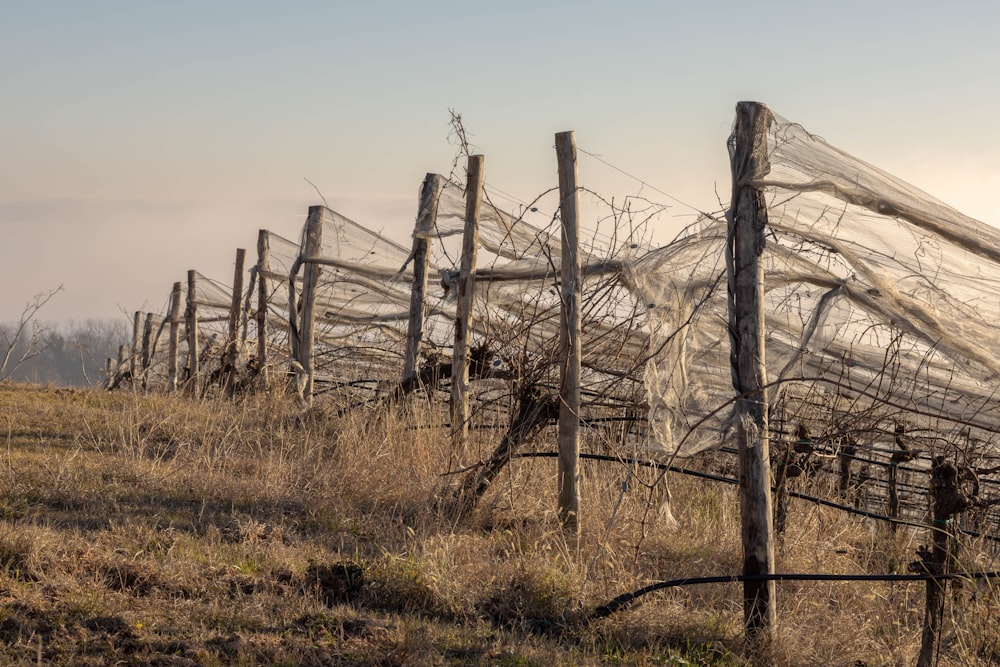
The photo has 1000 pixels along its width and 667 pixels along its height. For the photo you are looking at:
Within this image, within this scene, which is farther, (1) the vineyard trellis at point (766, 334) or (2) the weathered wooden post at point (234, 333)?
(2) the weathered wooden post at point (234, 333)

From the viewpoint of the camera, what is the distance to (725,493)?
6293 mm

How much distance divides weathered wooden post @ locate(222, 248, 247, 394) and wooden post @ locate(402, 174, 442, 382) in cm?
345

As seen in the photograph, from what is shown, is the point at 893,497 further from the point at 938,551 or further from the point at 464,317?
the point at 464,317

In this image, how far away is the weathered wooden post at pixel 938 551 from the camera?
3.82 meters

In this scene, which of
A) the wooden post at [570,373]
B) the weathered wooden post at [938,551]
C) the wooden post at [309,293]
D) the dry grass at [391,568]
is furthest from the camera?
the wooden post at [309,293]

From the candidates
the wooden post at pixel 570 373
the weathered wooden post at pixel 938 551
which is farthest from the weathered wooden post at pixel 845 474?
the weathered wooden post at pixel 938 551

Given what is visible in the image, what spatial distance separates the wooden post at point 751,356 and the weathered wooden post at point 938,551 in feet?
2.04

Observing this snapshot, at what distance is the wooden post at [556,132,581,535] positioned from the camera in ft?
17.0

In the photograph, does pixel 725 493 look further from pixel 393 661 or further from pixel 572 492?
pixel 393 661

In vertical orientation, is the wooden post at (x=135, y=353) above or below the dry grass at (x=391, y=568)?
above

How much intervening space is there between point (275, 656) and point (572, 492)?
2115 millimetres

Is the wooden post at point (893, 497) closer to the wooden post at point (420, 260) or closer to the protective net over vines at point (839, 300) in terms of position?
the protective net over vines at point (839, 300)

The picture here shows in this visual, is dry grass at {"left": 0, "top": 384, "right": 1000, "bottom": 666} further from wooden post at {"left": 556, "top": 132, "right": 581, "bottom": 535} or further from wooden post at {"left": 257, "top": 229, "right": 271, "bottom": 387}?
wooden post at {"left": 257, "top": 229, "right": 271, "bottom": 387}

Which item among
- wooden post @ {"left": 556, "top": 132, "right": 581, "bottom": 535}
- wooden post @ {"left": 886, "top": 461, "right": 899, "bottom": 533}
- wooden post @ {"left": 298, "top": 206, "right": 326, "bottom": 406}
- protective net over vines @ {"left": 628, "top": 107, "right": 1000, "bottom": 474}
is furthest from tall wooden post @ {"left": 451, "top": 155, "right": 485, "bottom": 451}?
wooden post @ {"left": 298, "top": 206, "right": 326, "bottom": 406}
